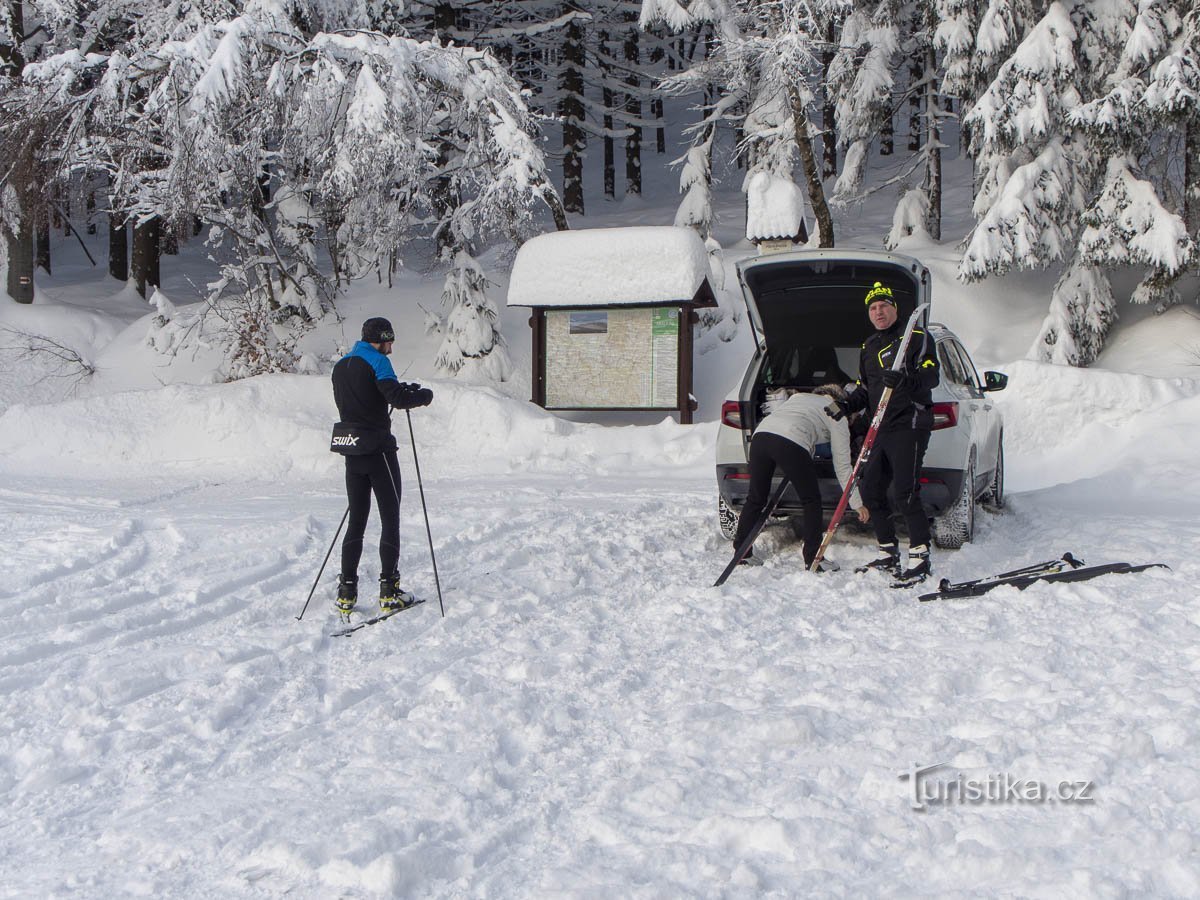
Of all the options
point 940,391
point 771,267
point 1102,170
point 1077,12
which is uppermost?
point 1077,12

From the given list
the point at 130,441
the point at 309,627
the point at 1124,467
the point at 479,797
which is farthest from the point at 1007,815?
the point at 130,441

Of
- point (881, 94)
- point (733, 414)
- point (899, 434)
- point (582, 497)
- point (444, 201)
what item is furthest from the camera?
point (881, 94)

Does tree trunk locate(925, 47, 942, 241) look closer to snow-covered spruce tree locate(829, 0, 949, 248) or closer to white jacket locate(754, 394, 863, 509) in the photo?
snow-covered spruce tree locate(829, 0, 949, 248)

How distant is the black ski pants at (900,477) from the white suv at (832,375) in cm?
40

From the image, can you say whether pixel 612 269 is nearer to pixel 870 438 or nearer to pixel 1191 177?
pixel 870 438

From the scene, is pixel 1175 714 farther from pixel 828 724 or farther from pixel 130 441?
pixel 130 441

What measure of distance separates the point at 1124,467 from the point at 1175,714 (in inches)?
298

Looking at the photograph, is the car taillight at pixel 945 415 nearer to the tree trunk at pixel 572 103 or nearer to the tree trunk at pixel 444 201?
the tree trunk at pixel 444 201

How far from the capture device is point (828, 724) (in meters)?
3.83

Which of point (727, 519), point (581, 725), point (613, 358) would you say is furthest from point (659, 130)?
point (581, 725)

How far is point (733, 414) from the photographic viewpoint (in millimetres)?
7141

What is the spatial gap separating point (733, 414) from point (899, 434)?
4.21 ft

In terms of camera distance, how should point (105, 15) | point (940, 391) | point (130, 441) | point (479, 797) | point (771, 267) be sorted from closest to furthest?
point (479, 797) → point (940, 391) → point (771, 267) → point (130, 441) → point (105, 15)


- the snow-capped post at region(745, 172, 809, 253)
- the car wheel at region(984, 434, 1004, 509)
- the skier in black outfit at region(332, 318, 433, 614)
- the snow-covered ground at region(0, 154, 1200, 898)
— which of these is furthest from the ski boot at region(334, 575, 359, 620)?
the snow-capped post at region(745, 172, 809, 253)
